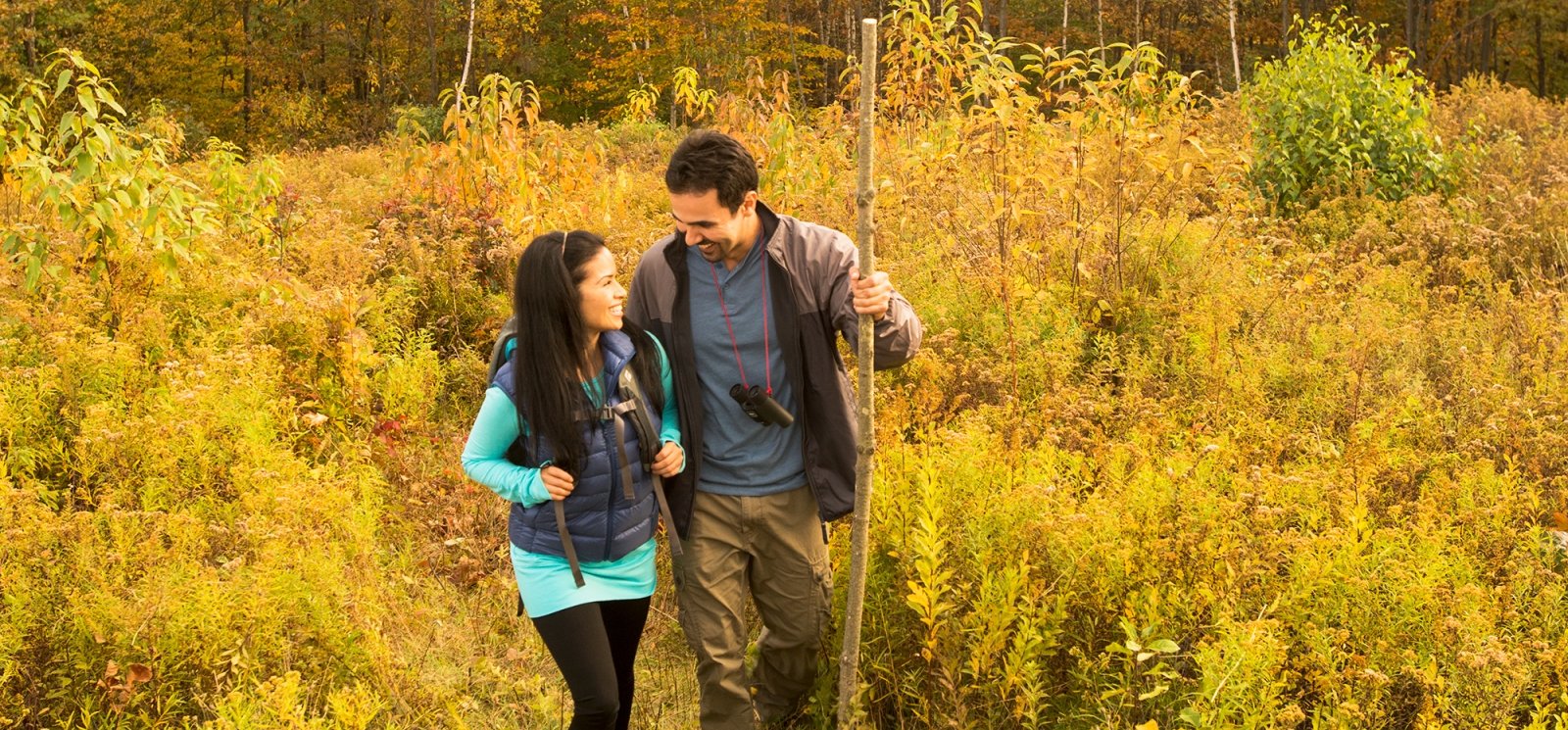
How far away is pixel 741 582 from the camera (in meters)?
3.08

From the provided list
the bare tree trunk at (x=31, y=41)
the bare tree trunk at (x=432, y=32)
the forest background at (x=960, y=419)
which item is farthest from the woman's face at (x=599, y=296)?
the bare tree trunk at (x=432, y=32)

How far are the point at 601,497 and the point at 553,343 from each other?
0.44m

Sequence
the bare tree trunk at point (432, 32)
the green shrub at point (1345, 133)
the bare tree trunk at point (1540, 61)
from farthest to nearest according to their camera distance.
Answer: the bare tree trunk at point (432, 32) < the bare tree trunk at point (1540, 61) < the green shrub at point (1345, 133)

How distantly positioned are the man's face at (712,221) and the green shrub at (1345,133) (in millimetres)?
6592

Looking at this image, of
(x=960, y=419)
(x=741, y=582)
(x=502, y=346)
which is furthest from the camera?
(x=960, y=419)

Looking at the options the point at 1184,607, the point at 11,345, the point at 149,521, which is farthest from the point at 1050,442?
the point at 11,345

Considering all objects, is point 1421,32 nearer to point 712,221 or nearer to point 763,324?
point 763,324

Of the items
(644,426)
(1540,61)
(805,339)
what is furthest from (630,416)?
(1540,61)

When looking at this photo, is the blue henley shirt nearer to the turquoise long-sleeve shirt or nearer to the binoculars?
the binoculars

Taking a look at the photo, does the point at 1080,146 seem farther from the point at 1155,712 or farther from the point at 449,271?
the point at 449,271

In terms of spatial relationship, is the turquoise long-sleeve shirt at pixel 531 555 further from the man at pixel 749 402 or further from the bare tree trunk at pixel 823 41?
the bare tree trunk at pixel 823 41

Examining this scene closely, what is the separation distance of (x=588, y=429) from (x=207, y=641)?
154 centimetres

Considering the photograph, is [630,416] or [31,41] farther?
[31,41]

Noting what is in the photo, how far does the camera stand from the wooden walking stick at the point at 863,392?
231 centimetres
